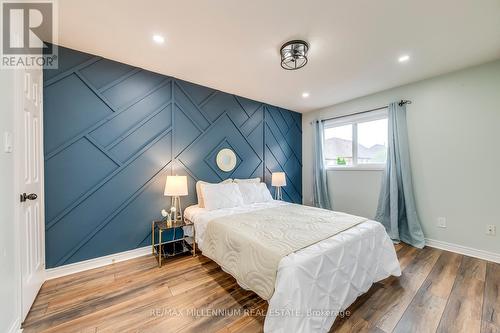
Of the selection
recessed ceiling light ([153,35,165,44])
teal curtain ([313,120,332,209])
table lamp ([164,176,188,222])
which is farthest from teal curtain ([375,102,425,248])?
recessed ceiling light ([153,35,165,44])

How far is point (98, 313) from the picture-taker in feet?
5.18

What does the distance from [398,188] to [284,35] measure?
114 inches

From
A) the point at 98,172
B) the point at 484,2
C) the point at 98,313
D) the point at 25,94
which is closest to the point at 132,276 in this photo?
the point at 98,313

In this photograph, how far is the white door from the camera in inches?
58.3

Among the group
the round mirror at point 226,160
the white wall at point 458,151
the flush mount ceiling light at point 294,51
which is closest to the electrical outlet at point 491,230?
the white wall at point 458,151

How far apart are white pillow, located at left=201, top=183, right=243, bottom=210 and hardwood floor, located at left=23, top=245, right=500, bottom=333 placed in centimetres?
80

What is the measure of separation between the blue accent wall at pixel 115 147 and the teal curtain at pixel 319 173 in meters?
2.03

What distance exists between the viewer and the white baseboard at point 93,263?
81.1 inches

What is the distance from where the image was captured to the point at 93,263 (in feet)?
7.45

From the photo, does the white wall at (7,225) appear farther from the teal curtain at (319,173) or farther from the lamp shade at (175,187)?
the teal curtain at (319,173)

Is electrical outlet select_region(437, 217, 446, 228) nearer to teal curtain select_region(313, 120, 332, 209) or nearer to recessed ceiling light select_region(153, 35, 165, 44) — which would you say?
teal curtain select_region(313, 120, 332, 209)

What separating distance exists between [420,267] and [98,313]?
11.0 ft

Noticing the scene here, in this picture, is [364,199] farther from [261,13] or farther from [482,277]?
[261,13]

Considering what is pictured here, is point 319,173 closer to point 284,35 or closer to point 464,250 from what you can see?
point 464,250
